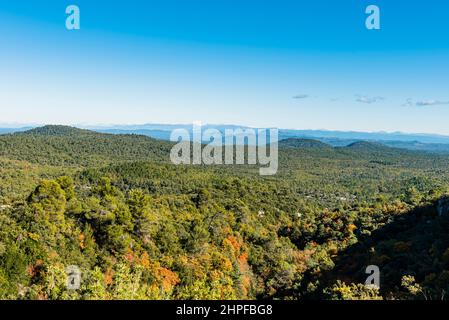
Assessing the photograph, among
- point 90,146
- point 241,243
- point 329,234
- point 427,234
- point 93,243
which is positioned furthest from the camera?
point 90,146

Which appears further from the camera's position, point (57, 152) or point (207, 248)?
point (57, 152)

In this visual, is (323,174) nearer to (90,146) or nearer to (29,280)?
(90,146)

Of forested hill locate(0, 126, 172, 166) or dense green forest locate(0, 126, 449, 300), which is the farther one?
forested hill locate(0, 126, 172, 166)

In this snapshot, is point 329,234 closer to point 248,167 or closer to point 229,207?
point 229,207

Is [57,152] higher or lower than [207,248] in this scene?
higher

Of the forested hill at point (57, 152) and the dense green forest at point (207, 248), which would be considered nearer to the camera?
the dense green forest at point (207, 248)

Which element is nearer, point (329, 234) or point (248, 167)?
point (329, 234)
